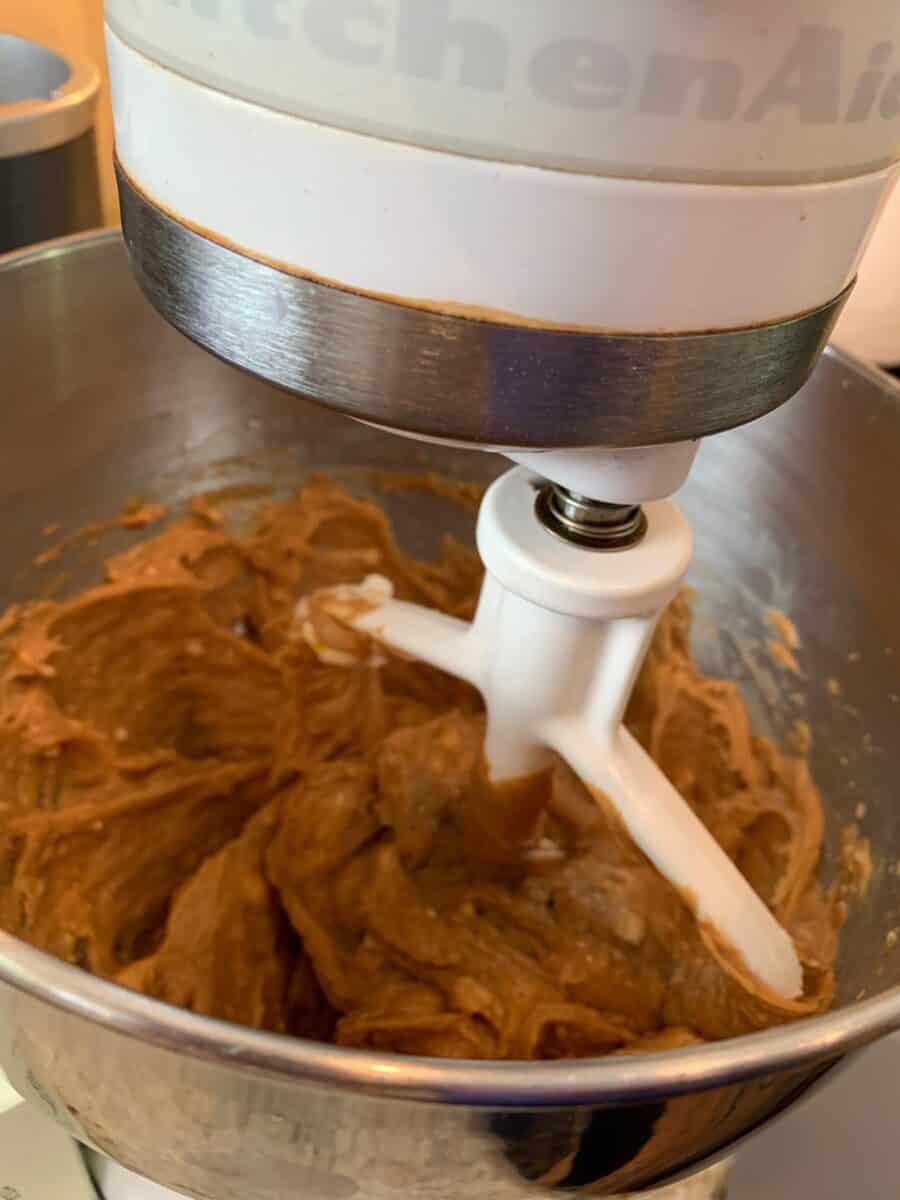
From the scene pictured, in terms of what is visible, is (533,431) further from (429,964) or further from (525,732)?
(429,964)

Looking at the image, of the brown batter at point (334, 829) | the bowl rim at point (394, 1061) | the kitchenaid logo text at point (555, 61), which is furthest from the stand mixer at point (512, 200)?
the brown batter at point (334, 829)

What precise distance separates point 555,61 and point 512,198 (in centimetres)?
4

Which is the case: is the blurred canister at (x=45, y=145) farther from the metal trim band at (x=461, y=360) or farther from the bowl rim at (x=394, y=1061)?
the bowl rim at (x=394, y=1061)

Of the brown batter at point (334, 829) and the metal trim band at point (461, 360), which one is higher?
the metal trim band at point (461, 360)

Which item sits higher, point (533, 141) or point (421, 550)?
point (533, 141)

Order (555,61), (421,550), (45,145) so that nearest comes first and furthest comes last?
(555,61), (45,145), (421,550)

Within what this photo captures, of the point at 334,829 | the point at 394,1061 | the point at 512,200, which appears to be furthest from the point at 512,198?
the point at 334,829

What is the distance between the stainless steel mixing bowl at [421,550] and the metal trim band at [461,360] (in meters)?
0.19

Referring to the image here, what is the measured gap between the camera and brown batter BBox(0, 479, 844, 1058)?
0.66m

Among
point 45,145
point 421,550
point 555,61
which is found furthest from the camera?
point 421,550

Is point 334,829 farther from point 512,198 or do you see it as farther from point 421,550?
point 512,198

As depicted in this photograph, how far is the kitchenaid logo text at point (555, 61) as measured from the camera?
0.27 metres

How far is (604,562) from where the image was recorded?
49 cm

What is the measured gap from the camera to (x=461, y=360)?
0.32 meters
